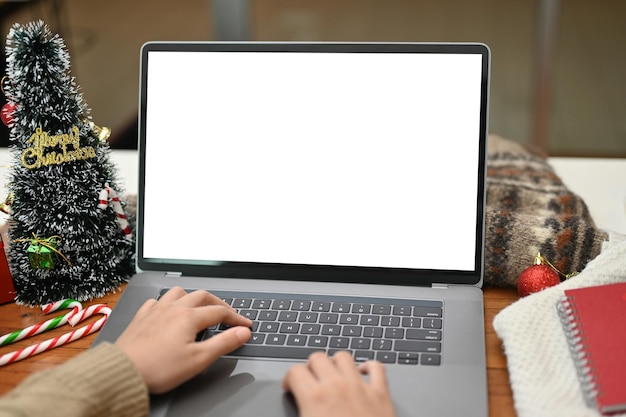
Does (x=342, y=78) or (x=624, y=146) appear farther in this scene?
(x=624, y=146)

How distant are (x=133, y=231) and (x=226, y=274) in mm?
164

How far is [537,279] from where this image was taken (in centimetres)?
77

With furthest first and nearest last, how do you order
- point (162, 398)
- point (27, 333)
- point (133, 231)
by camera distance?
point (133, 231) → point (27, 333) → point (162, 398)

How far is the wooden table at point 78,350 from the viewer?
653 mm

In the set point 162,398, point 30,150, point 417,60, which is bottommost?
point 162,398

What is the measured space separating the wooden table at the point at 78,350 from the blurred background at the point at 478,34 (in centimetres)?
134

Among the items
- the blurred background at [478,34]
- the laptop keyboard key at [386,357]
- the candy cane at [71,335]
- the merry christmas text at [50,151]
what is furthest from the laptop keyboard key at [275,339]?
the blurred background at [478,34]

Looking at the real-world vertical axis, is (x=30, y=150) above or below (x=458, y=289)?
above

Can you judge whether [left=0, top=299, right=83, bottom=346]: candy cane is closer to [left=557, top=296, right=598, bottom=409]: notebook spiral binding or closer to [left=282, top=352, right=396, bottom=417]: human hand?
[left=282, top=352, right=396, bottom=417]: human hand

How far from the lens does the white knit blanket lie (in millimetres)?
597

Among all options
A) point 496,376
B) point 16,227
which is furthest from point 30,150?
point 496,376

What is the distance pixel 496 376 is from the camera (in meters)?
0.68

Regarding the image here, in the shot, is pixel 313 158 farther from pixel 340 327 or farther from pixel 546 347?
pixel 546 347

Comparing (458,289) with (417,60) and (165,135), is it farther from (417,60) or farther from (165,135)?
(165,135)
